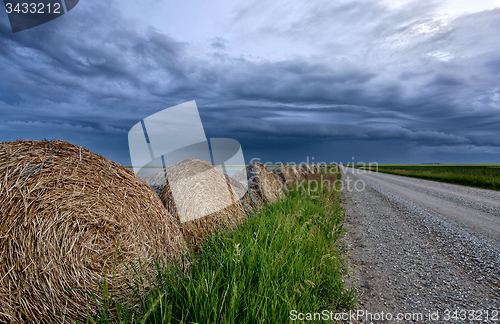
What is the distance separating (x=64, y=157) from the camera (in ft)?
10.4

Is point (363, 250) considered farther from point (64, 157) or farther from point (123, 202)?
point (64, 157)

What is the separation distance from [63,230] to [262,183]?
735 centimetres

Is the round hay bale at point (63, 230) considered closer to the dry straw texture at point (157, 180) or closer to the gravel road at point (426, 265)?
the dry straw texture at point (157, 180)

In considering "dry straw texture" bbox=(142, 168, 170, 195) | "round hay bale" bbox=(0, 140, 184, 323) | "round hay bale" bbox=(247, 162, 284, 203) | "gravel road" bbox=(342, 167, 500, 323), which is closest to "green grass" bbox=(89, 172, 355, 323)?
"round hay bale" bbox=(0, 140, 184, 323)

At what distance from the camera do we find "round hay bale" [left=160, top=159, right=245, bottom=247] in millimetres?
4902

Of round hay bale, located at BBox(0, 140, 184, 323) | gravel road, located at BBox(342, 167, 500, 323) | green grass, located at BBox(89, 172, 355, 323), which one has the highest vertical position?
round hay bale, located at BBox(0, 140, 184, 323)

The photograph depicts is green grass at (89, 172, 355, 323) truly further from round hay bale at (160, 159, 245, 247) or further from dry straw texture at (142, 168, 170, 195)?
dry straw texture at (142, 168, 170, 195)

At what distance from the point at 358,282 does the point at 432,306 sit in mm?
1073

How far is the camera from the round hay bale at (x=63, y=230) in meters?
2.49

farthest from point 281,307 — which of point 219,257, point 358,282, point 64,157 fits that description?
point 64,157

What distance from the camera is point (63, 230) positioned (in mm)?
2795

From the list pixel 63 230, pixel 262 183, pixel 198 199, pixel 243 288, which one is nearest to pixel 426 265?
pixel 243 288

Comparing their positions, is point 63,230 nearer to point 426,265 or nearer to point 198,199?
point 198,199

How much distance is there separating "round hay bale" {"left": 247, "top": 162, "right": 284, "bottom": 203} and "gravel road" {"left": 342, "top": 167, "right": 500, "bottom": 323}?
2834mm
